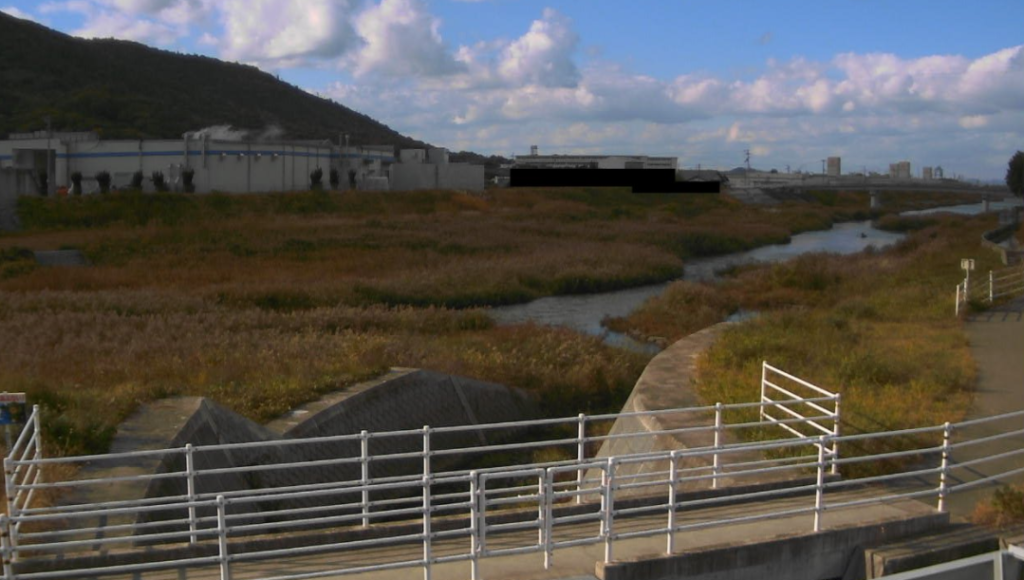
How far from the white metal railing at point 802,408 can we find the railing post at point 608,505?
10.5 feet

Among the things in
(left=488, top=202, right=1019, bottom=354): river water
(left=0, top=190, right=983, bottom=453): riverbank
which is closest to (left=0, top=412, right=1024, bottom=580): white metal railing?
(left=0, top=190, right=983, bottom=453): riverbank

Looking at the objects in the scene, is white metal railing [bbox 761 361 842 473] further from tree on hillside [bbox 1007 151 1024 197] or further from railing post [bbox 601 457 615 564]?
tree on hillside [bbox 1007 151 1024 197]

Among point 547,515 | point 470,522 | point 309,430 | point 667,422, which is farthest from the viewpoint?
point 309,430

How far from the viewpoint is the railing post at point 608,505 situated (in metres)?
6.71

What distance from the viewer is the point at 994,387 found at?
46.4ft

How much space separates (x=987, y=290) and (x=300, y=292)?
20.2 m

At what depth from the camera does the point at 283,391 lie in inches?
558

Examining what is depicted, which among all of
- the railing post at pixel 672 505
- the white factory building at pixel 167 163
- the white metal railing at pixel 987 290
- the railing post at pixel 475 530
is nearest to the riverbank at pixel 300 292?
the white factory building at pixel 167 163

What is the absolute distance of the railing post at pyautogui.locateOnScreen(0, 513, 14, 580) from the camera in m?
6.27

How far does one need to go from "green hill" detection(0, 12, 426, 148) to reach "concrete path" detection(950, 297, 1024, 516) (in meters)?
77.4

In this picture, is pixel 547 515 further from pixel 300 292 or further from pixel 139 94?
pixel 139 94

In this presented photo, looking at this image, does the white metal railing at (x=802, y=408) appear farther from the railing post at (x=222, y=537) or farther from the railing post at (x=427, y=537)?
the railing post at (x=222, y=537)

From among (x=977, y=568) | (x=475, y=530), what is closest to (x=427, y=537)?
(x=475, y=530)

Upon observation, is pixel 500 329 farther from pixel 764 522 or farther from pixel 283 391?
pixel 764 522
